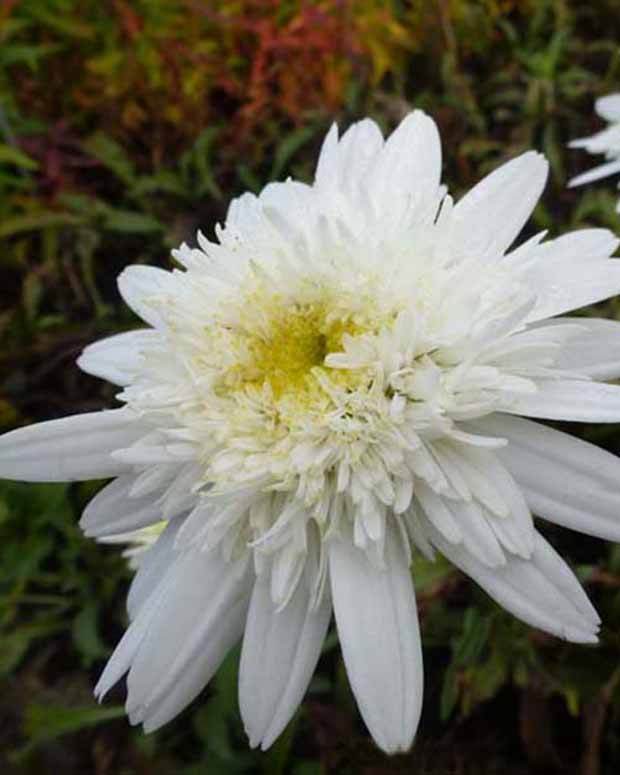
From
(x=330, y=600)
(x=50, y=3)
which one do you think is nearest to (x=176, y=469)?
(x=330, y=600)

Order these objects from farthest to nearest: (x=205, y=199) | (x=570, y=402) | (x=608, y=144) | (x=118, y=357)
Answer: (x=205, y=199) → (x=608, y=144) → (x=118, y=357) → (x=570, y=402)

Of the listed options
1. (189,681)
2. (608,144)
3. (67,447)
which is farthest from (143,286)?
(608,144)

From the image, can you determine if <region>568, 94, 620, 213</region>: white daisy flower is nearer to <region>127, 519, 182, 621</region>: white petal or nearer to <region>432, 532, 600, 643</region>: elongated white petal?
<region>432, 532, 600, 643</region>: elongated white petal

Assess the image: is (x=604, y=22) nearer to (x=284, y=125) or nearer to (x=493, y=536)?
(x=284, y=125)

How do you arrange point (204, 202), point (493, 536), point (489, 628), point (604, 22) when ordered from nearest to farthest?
point (493, 536) < point (489, 628) < point (204, 202) < point (604, 22)

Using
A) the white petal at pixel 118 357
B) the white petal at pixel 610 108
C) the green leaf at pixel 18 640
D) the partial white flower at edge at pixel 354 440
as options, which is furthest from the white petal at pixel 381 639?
the green leaf at pixel 18 640

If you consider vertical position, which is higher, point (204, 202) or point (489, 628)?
point (204, 202)

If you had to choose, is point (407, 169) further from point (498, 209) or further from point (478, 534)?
point (478, 534)
